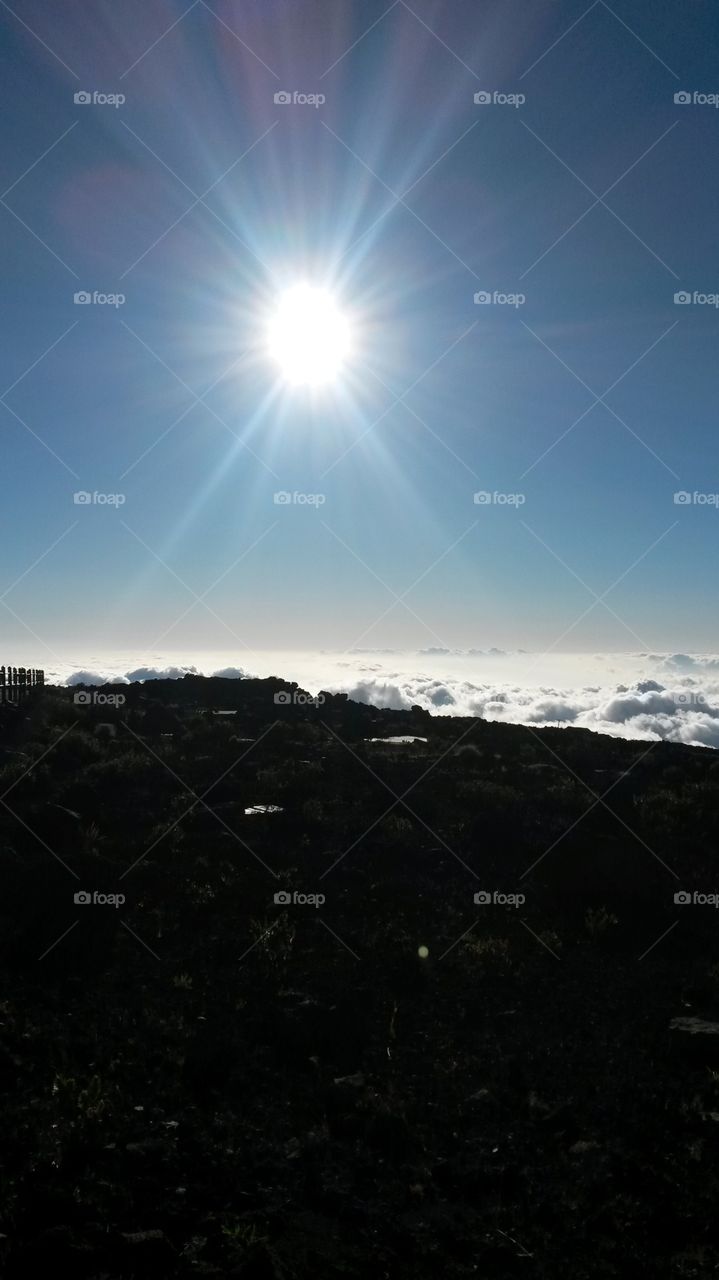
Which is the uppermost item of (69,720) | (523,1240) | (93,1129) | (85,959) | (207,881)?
(69,720)

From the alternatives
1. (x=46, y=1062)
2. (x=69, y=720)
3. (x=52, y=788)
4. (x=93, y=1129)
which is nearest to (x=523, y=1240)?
(x=93, y=1129)

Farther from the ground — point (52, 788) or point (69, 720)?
point (69, 720)

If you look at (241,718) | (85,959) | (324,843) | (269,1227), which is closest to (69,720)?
(241,718)

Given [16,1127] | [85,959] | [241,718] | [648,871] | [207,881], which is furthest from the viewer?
[241,718]

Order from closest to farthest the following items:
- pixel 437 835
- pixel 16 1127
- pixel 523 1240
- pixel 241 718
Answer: pixel 523 1240 < pixel 16 1127 < pixel 437 835 < pixel 241 718

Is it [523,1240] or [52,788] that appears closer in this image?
[523,1240]

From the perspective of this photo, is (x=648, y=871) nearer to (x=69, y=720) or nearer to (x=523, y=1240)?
(x=523, y=1240)

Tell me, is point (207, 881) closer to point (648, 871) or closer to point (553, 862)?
point (553, 862)
